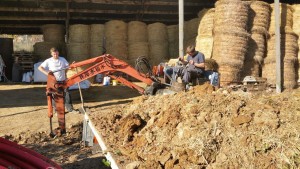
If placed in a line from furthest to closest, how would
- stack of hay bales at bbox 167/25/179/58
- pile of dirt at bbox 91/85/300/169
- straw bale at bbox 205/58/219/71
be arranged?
stack of hay bales at bbox 167/25/179/58 < straw bale at bbox 205/58/219/71 < pile of dirt at bbox 91/85/300/169

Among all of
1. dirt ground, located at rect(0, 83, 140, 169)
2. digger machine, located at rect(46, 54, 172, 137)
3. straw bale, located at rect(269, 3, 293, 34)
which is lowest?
dirt ground, located at rect(0, 83, 140, 169)

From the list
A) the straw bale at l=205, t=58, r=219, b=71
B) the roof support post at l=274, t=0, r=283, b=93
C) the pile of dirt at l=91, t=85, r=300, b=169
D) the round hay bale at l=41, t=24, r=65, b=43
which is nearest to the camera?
the pile of dirt at l=91, t=85, r=300, b=169

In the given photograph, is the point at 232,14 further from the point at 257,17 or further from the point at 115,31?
the point at 115,31

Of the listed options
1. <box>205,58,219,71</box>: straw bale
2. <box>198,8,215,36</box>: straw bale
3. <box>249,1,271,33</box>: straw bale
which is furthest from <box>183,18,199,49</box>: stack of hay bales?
<box>205,58,219,71</box>: straw bale

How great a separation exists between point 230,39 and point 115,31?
5.35m

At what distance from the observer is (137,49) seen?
53.1 ft

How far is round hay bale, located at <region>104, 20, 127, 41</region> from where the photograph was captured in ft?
52.7

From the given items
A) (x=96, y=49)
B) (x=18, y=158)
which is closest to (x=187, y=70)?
(x=18, y=158)

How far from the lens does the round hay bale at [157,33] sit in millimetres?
16406

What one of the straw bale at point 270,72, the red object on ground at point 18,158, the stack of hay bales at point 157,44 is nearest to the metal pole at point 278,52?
the straw bale at point 270,72

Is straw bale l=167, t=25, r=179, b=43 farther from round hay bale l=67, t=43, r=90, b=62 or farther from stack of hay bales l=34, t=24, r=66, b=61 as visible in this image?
stack of hay bales l=34, t=24, r=66, b=61

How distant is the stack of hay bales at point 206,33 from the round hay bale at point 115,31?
3.76 metres

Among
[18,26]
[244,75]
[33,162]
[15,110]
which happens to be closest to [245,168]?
[33,162]

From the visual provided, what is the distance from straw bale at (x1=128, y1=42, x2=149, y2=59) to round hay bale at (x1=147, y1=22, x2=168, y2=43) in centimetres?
38
